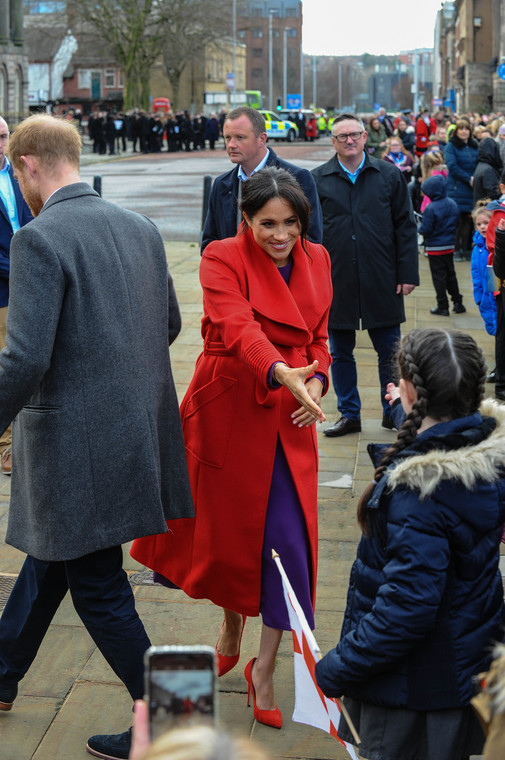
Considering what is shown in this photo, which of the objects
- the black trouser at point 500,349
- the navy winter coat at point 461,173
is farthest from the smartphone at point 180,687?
the navy winter coat at point 461,173

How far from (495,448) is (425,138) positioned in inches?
990

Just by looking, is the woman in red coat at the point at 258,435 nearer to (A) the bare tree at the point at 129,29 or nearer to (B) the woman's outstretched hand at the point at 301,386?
(B) the woman's outstretched hand at the point at 301,386

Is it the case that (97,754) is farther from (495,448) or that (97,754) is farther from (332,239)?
(332,239)

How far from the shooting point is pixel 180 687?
1400 mm

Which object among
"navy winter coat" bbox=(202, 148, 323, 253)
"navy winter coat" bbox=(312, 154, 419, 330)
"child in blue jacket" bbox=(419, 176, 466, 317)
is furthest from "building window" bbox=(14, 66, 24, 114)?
"navy winter coat" bbox=(202, 148, 323, 253)

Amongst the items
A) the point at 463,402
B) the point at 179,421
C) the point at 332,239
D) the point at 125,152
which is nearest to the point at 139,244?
the point at 179,421

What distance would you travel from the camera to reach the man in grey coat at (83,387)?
3.04m

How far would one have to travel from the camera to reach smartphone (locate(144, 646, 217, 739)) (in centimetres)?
136

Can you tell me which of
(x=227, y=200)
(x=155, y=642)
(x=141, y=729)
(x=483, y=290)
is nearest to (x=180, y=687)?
(x=141, y=729)

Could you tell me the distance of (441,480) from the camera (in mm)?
2465

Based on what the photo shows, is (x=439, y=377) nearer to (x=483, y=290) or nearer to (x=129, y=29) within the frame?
(x=483, y=290)

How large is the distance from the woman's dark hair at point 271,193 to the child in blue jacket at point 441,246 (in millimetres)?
7791

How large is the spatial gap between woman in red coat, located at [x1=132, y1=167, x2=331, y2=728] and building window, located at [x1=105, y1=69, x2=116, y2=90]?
326ft

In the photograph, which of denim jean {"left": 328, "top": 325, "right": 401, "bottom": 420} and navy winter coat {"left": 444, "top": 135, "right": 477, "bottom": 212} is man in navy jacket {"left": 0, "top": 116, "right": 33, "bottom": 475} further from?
navy winter coat {"left": 444, "top": 135, "right": 477, "bottom": 212}
